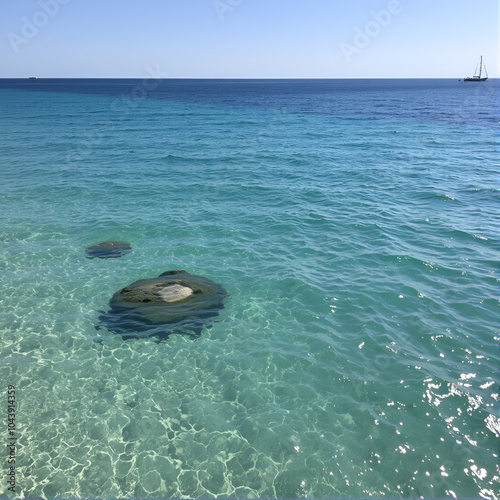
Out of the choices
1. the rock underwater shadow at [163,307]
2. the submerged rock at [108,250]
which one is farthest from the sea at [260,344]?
the submerged rock at [108,250]

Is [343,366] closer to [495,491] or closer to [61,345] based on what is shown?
[495,491]

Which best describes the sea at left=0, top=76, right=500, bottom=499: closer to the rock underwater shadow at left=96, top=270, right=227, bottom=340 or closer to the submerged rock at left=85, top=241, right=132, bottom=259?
the rock underwater shadow at left=96, top=270, right=227, bottom=340

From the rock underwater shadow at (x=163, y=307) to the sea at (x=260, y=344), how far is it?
326mm

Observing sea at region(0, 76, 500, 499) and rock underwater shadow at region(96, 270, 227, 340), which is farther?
rock underwater shadow at region(96, 270, 227, 340)

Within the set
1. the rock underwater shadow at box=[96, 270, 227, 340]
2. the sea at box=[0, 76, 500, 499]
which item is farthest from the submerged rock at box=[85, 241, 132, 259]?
the rock underwater shadow at box=[96, 270, 227, 340]

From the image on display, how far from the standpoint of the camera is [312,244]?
83.6 feet

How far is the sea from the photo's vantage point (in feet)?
38.4

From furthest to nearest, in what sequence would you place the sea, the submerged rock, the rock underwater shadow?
the submerged rock
the rock underwater shadow
the sea

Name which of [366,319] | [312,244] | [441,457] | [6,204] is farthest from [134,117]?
[441,457]

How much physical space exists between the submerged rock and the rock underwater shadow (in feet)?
16.8

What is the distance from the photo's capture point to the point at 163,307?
61.4ft

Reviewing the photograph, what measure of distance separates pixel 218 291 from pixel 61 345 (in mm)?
8150

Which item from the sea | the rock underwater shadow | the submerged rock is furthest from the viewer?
the submerged rock

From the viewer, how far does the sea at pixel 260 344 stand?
11719 millimetres
